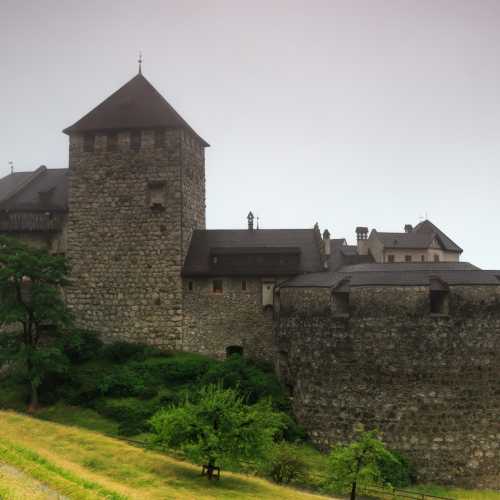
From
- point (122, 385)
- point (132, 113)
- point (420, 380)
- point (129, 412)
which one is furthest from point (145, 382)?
point (132, 113)

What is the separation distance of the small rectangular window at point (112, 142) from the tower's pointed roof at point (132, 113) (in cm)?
46

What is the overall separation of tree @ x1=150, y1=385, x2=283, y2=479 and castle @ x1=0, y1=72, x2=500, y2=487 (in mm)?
7807

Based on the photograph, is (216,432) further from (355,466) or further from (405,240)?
(405,240)

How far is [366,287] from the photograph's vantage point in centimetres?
2958

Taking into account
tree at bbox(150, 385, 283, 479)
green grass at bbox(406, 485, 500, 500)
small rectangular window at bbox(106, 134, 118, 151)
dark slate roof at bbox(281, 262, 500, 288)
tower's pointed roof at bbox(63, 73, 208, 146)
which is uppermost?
tower's pointed roof at bbox(63, 73, 208, 146)

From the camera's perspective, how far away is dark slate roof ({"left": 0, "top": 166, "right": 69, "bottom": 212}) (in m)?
37.0

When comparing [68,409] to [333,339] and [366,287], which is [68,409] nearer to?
[333,339]

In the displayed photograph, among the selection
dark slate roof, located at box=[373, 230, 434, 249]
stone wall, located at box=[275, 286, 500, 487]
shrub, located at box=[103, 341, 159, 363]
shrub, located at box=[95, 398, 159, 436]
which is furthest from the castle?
dark slate roof, located at box=[373, 230, 434, 249]

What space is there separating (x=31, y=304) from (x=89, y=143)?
10.1m

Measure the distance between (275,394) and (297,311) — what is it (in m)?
3.96

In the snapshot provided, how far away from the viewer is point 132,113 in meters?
36.3

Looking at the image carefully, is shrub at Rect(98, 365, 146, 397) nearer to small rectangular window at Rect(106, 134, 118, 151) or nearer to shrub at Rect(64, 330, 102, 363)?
shrub at Rect(64, 330, 102, 363)

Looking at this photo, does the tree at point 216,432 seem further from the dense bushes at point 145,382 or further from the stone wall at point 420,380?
the stone wall at point 420,380

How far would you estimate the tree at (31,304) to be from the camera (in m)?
29.6
